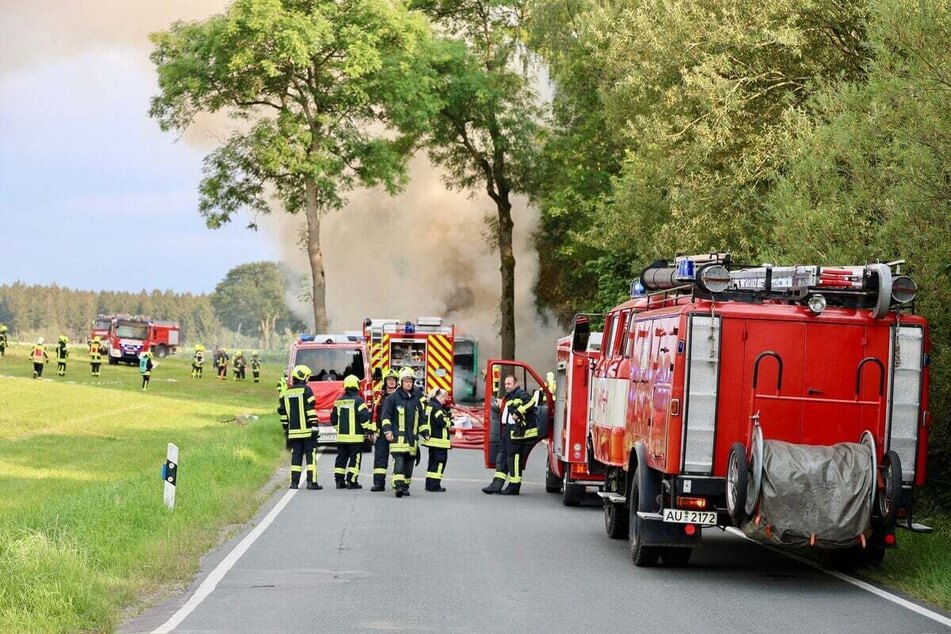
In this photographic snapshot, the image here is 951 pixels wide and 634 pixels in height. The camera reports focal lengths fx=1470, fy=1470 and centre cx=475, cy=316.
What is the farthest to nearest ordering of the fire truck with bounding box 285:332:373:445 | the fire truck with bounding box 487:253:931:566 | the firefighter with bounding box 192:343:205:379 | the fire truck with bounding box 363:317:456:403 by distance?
1. the firefighter with bounding box 192:343:205:379
2. the fire truck with bounding box 363:317:456:403
3. the fire truck with bounding box 285:332:373:445
4. the fire truck with bounding box 487:253:931:566

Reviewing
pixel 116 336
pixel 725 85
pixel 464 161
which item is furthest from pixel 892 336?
pixel 116 336

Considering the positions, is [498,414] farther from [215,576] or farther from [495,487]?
[215,576]

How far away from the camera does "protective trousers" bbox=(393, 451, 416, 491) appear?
19969mm

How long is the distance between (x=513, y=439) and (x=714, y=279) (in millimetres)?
8977

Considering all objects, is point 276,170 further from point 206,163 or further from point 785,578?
point 785,578

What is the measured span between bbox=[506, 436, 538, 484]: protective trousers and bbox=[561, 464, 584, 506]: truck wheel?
139 centimetres

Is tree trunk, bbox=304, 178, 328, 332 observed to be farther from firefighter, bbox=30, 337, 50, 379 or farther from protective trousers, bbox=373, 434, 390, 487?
protective trousers, bbox=373, 434, 390, 487

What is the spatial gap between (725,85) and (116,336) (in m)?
55.8

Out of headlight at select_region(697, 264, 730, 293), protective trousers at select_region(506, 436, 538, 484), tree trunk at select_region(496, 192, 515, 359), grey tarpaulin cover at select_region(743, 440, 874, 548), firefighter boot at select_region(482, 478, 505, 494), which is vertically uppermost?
tree trunk at select_region(496, 192, 515, 359)

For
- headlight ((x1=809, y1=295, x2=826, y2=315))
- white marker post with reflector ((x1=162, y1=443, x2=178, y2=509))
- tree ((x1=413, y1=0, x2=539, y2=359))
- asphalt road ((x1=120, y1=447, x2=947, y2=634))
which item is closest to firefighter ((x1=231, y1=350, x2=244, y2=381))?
tree ((x1=413, y1=0, x2=539, y2=359))

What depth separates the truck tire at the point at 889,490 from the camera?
11594mm

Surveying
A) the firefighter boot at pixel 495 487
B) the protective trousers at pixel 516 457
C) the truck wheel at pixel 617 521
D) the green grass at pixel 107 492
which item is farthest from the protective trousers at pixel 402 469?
the truck wheel at pixel 617 521

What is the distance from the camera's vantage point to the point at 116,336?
253 feet

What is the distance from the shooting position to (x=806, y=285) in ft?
40.4
